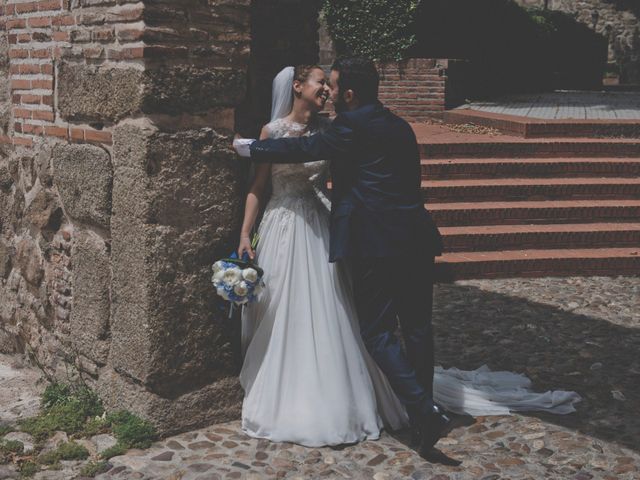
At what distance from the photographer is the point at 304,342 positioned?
4.32 m

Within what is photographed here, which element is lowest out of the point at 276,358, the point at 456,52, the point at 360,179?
the point at 276,358

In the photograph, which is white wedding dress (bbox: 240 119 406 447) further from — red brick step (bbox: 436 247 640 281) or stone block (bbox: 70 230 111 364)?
red brick step (bbox: 436 247 640 281)

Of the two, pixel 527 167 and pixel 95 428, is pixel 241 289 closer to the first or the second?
pixel 95 428

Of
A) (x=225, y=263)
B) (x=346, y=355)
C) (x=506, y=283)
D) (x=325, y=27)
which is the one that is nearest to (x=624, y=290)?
(x=506, y=283)

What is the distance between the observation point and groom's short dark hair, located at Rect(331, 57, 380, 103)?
4.09 meters

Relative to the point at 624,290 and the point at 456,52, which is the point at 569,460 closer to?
the point at 624,290

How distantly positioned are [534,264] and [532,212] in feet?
2.78

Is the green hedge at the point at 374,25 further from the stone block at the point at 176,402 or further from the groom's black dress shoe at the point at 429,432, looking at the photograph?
the groom's black dress shoe at the point at 429,432

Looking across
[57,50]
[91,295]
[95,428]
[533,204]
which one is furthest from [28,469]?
[533,204]

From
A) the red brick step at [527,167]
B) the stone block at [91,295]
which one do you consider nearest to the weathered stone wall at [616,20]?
the red brick step at [527,167]

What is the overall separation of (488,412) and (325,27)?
9.20 meters

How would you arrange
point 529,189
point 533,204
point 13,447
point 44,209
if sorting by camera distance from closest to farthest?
point 13,447, point 44,209, point 533,204, point 529,189

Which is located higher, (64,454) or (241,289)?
(241,289)

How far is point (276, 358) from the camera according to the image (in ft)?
14.3
